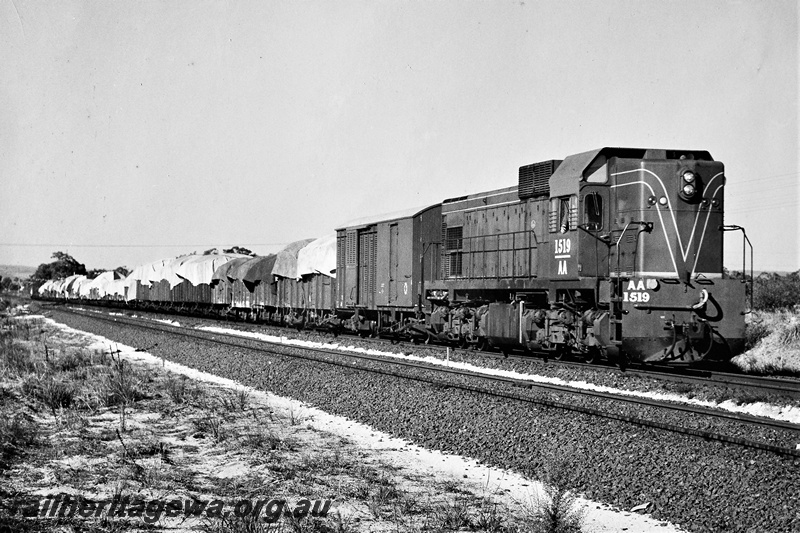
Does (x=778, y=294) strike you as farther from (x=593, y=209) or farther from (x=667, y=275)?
(x=667, y=275)

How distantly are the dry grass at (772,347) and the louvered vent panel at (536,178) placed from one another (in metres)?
6.16

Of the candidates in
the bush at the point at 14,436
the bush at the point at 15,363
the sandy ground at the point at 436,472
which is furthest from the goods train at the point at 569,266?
the bush at the point at 15,363

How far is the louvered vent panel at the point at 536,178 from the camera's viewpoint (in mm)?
15409

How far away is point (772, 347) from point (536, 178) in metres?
8.02

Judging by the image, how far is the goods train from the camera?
12.2 m

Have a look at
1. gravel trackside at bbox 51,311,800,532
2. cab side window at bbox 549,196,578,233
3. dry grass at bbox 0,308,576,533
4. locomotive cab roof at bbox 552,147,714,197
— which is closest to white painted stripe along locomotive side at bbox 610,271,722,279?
cab side window at bbox 549,196,578,233

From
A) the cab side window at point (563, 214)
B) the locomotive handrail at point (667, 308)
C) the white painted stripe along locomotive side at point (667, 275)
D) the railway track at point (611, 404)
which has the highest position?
the cab side window at point (563, 214)

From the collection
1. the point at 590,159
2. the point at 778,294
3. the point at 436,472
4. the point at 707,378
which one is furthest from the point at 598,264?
the point at 778,294

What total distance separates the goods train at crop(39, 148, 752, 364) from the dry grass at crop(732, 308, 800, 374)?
4.71 meters

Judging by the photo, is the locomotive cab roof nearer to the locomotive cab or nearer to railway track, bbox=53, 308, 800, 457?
the locomotive cab

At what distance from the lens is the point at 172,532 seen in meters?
5.71

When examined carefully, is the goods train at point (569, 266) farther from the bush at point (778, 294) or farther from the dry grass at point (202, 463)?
the bush at point (778, 294)

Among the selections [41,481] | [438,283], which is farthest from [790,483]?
[438,283]

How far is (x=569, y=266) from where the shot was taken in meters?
14.2
